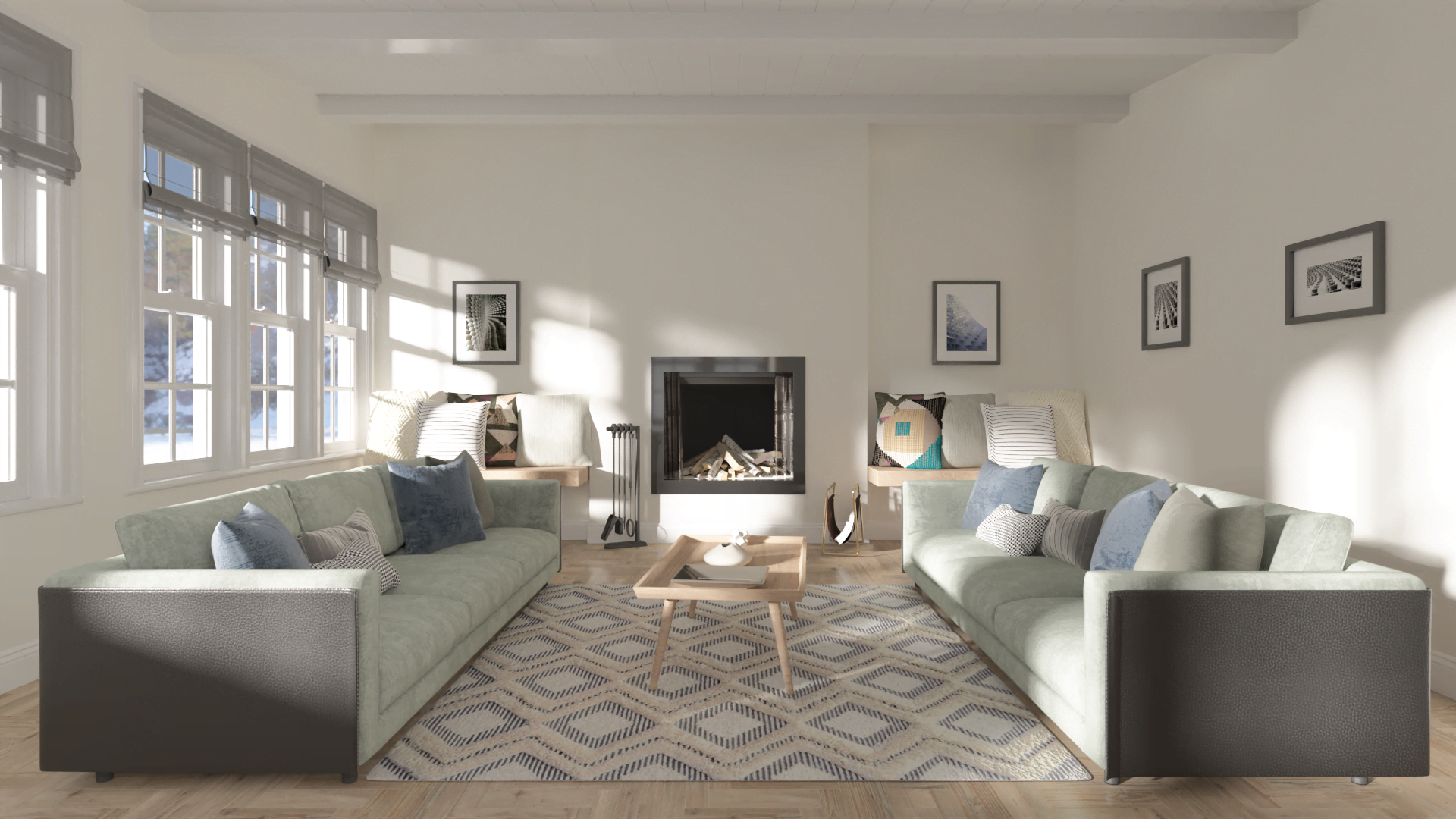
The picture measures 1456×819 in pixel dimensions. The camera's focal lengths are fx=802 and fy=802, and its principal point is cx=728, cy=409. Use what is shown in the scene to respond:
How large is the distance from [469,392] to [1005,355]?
4.11m

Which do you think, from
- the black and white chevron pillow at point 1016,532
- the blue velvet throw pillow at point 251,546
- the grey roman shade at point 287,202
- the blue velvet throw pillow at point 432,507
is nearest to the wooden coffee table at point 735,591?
the black and white chevron pillow at point 1016,532

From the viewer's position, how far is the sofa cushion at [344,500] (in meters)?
3.13

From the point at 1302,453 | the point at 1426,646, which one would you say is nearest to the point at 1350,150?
the point at 1302,453

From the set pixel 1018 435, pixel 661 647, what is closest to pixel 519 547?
pixel 661 647

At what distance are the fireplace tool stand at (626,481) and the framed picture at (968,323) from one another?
7.80ft

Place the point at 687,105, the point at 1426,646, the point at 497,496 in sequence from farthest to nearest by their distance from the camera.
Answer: the point at 687,105, the point at 497,496, the point at 1426,646

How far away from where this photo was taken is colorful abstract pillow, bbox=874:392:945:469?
577 centimetres

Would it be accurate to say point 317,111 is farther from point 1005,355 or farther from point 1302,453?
point 1302,453

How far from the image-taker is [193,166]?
4.10m

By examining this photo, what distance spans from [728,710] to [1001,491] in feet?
6.45

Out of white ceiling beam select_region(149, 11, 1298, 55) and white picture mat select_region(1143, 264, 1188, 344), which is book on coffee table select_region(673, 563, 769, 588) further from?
white picture mat select_region(1143, 264, 1188, 344)

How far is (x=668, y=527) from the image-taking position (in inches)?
235

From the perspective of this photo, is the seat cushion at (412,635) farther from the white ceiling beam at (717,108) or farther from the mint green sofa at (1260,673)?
the white ceiling beam at (717,108)

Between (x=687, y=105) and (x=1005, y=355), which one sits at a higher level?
(x=687, y=105)
